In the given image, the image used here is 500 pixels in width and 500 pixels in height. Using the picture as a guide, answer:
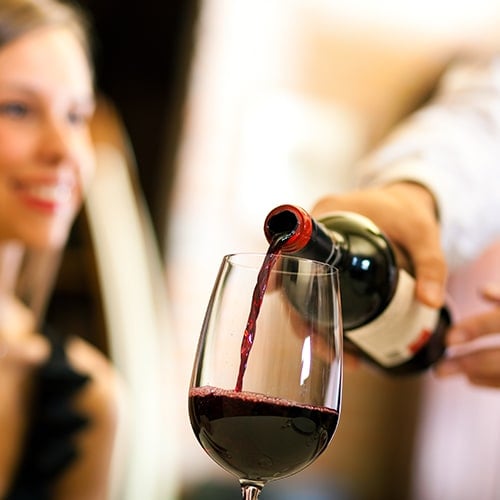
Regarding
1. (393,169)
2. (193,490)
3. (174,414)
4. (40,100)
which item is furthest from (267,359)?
(193,490)

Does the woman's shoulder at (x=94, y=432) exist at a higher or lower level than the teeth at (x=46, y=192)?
lower

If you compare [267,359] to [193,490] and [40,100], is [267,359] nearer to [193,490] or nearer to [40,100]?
[40,100]

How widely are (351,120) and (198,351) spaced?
12.6 ft

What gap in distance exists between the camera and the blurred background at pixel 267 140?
12.8ft

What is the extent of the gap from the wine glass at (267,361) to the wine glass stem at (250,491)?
2 cm

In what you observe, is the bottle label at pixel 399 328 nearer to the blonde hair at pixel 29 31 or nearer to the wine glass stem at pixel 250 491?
the wine glass stem at pixel 250 491

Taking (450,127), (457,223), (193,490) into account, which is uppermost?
(450,127)

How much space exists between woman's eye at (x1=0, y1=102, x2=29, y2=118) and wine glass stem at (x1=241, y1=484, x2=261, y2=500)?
123 cm

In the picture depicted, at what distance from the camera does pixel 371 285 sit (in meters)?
1.01

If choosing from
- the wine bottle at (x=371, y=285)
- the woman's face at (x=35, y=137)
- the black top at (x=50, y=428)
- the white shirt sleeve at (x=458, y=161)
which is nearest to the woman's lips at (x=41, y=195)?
the woman's face at (x=35, y=137)

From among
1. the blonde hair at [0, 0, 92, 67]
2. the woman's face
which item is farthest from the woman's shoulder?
the blonde hair at [0, 0, 92, 67]

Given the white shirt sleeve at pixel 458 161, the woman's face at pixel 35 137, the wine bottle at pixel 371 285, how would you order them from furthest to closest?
the woman's face at pixel 35 137 → the white shirt sleeve at pixel 458 161 → the wine bottle at pixel 371 285

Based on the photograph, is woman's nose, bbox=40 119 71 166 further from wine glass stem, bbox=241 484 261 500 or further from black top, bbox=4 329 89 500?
wine glass stem, bbox=241 484 261 500

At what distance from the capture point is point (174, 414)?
388 cm
